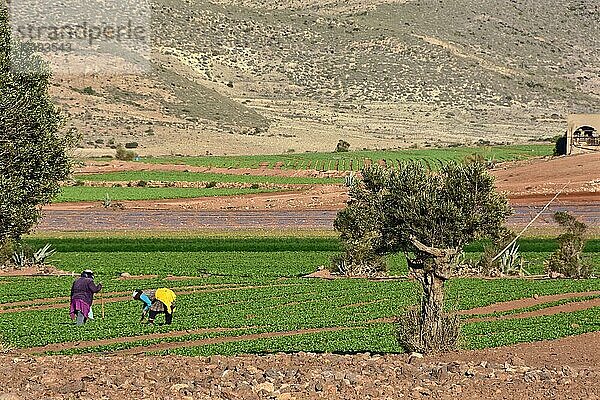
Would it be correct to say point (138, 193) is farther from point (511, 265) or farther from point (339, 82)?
point (339, 82)

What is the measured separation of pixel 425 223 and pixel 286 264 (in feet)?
95.1

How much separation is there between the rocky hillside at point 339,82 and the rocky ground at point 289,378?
10889 centimetres

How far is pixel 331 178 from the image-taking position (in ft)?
325

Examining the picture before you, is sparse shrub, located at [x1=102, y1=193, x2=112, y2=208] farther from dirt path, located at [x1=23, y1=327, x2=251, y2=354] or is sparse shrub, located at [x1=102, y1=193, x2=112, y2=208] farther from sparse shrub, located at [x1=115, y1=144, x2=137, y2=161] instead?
dirt path, located at [x1=23, y1=327, x2=251, y2=354]

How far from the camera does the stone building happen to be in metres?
99.0

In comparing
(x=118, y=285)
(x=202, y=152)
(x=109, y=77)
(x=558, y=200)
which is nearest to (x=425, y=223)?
(x=118, y=285)

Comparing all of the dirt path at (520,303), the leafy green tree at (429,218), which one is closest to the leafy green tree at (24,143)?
the leafy green tree at (429,218)

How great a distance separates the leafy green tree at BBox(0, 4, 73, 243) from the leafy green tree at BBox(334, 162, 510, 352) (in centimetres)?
856

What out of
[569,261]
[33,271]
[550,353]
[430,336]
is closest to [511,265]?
[569,261]

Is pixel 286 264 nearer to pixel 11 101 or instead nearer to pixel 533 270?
pixel 533 270

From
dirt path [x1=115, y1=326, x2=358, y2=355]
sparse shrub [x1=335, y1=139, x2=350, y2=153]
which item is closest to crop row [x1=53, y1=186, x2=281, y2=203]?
sparse shrub [x1=335, y1=139, x2=350, y2=153]

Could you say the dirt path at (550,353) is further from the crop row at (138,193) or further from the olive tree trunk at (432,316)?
the crop row at (138,193)

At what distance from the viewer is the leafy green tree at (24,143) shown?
24219mm

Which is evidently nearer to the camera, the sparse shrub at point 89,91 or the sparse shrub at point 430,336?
the sparse shrub at point 430,336
